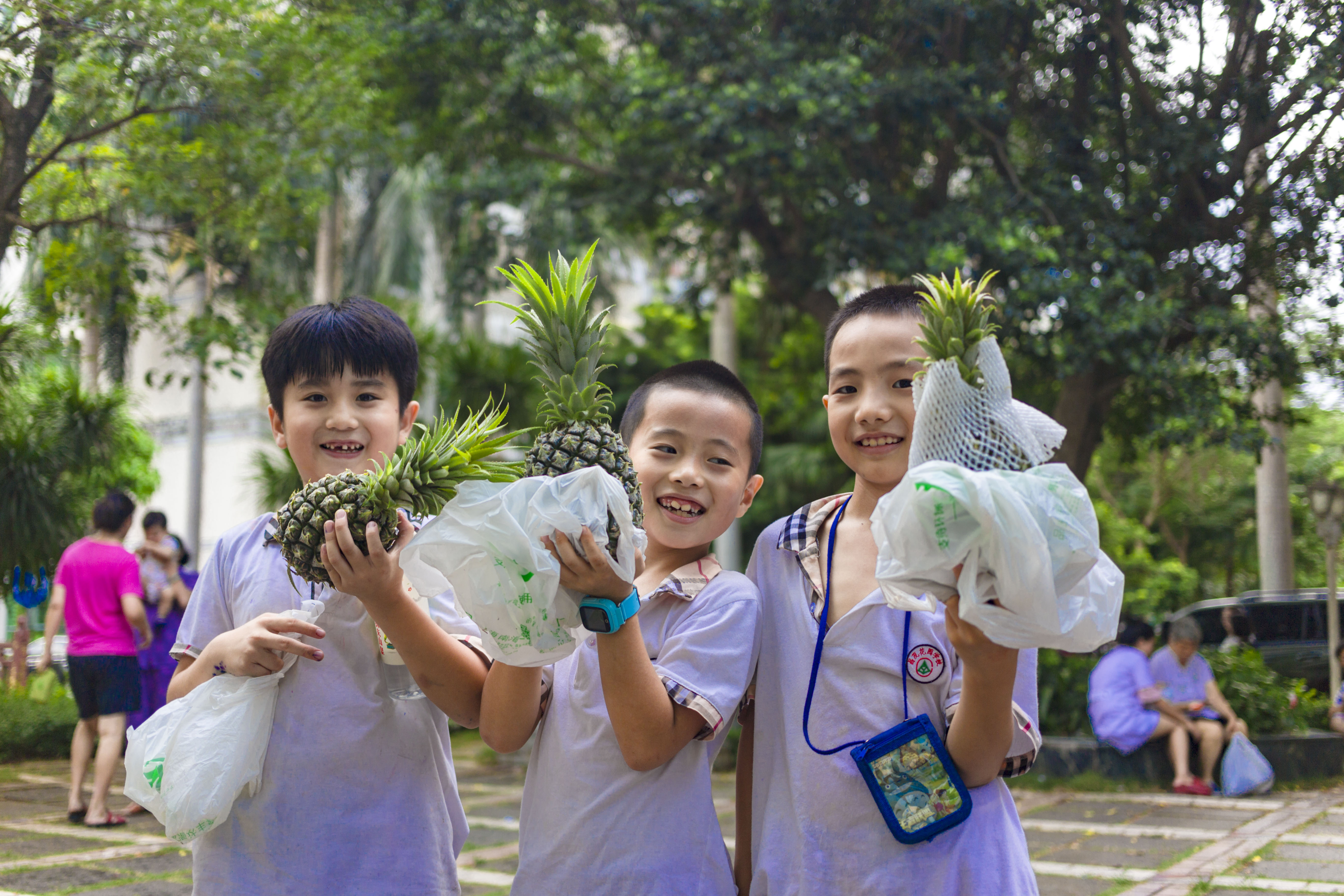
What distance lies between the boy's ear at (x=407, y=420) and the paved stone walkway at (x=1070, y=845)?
2.34m

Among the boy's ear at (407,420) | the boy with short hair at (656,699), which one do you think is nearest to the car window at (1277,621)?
the boy with short hair at (656,699)

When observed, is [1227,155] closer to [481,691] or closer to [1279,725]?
[1279,725]

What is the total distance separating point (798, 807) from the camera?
2.07 metres

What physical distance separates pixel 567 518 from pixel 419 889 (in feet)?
3.03

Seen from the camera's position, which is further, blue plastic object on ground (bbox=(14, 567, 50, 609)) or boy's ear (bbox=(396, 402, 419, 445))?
blue plastic object on ground (bbox=(14, 567, 50, 609))

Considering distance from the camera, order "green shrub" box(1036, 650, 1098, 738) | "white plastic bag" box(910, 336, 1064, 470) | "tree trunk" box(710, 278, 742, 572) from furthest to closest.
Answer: "tree trunk" box(710, 278, 742, 572), "green shrub" box(1036, 650, 1098, 738), "white plastic bag" box(910, 336, 1064, 470)

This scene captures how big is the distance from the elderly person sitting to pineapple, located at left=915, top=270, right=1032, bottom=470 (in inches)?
319

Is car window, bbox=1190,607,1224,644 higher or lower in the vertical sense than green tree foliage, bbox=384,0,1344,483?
lower

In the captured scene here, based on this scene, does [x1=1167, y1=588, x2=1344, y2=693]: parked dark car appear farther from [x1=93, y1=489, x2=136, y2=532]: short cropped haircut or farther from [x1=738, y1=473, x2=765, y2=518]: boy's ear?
[x1=738, y1=473, x2=765, y2=518]: boy's ear

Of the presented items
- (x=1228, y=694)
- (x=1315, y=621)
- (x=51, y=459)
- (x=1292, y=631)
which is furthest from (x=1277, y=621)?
(x=51, y=459)

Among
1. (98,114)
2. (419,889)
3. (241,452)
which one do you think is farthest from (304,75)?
(241,452)

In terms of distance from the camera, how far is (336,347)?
2.37m

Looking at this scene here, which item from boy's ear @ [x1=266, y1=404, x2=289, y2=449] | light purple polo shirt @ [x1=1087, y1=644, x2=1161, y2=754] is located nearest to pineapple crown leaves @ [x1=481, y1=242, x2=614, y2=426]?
boy's ear @ [x1=266, y1=404, x2=289, y2=449]

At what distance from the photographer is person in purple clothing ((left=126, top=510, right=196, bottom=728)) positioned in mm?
7902
